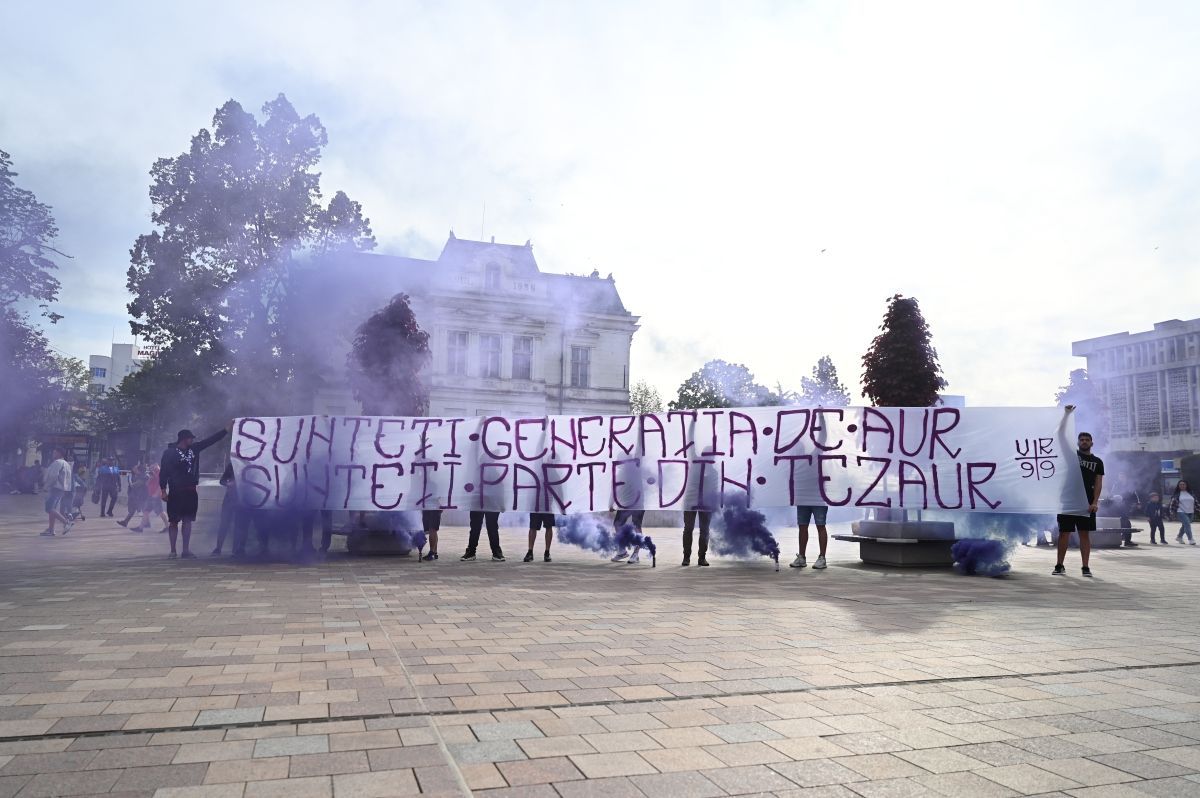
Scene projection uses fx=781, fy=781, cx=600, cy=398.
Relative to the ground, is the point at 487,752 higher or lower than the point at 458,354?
lower

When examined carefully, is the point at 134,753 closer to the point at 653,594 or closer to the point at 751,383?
the point at 653,594

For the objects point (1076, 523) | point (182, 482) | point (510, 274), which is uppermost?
point (510, 274)

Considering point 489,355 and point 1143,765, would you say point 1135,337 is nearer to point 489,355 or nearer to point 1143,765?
point 489,355

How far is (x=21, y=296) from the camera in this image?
27.1 metres

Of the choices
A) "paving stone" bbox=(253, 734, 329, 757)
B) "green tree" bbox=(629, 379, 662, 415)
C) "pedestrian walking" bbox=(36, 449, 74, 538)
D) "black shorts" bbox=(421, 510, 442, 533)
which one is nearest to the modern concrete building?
"green tree" bbox=(629, 379, 662, 415)

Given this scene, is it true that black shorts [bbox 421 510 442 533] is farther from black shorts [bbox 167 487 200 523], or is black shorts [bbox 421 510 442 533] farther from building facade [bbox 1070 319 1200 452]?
building facade [bbox 1070 319 1200 452]

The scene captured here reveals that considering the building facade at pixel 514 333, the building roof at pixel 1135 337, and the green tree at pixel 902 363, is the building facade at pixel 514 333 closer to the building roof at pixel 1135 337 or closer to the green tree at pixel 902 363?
the green tree at pixel 902 363

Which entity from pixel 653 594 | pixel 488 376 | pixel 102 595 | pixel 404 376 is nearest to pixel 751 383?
pixel 488 376

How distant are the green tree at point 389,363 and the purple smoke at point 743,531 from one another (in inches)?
237

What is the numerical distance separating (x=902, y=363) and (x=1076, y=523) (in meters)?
3.33

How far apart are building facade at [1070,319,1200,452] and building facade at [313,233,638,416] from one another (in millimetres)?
34107

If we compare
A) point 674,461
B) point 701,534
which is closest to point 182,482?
point 674,461

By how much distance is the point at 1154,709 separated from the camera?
357cm

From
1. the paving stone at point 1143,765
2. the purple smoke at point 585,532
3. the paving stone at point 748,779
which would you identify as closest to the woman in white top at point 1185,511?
the purple smoke at point 585,532
